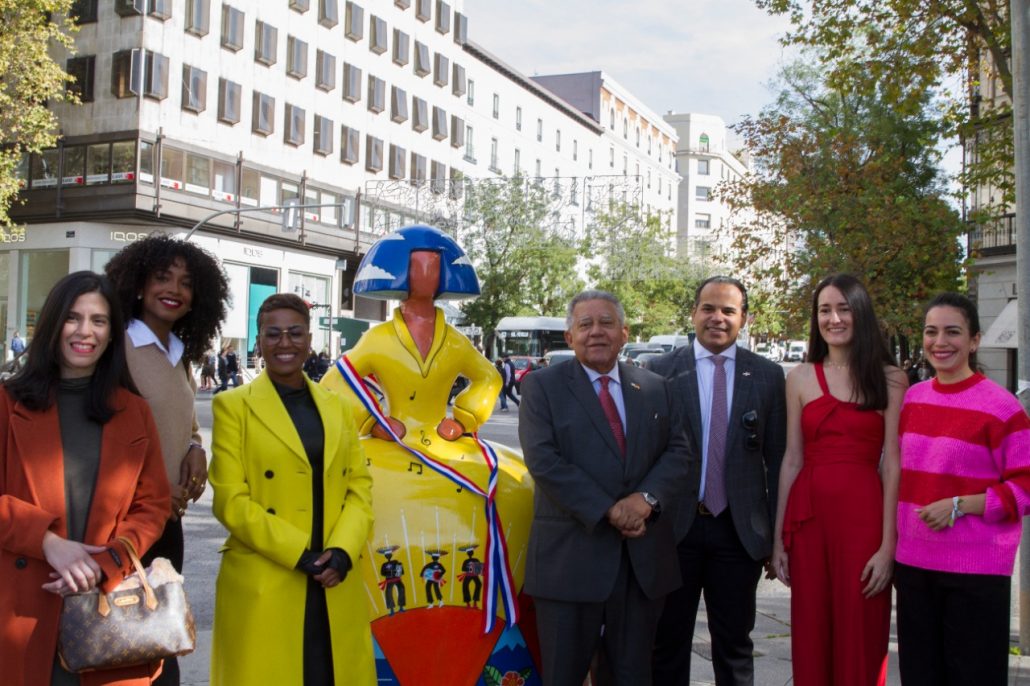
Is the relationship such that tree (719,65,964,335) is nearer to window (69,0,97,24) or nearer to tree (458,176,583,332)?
tree (458,176,583,332)

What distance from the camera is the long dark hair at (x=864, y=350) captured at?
4.07m

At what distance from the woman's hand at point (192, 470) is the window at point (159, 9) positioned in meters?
29.1

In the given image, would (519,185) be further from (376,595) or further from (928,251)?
(376,595)

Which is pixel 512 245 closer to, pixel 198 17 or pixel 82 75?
pixel 198 17

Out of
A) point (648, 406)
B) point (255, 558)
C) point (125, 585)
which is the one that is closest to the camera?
point (125, 585)

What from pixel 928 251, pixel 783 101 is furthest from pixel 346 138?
pixel 928 251

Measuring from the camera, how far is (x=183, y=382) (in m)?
4.00

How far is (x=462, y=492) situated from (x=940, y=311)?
2.12 metres

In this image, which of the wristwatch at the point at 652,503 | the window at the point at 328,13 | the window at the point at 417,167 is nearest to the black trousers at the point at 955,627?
the wristwatch at the point at 652,503

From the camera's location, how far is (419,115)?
42.3 metres

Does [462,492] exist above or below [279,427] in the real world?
below

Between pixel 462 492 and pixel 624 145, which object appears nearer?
pixel 462 492

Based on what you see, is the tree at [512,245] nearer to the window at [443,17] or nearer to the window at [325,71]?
Result: the window at [325,71]

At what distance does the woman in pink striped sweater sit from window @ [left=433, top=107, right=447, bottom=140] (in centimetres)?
4091
